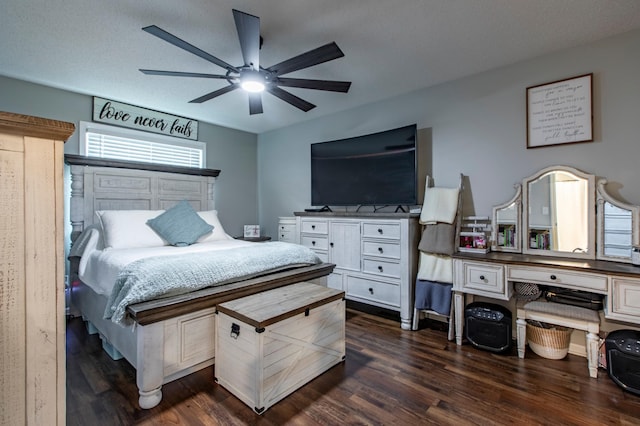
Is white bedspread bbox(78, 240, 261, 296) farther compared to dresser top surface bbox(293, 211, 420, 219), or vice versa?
dresser top surface bbox(293, 211, 420, 219)

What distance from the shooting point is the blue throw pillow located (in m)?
3.08

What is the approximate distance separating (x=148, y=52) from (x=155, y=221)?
61.7 inches

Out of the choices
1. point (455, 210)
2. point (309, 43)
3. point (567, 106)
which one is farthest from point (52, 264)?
point (567, 106)

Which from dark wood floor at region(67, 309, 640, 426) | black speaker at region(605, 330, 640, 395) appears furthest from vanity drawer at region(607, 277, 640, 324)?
dark wood floor at region(67, 309, 640, 426)

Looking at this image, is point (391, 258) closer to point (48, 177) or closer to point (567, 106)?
point (567, 106)

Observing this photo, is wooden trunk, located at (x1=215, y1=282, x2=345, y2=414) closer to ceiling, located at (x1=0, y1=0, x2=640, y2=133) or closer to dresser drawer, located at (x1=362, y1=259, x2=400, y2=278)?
dresser drawer, located at (x1=362, y1=259, x2=400, y2=278)

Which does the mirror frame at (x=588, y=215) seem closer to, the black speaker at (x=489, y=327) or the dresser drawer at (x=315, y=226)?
the black speaker at (x=489, y=327)

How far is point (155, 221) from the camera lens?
123 inches

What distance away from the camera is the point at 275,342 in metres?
1.79

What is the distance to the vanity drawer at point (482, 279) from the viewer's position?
2387 millimetres

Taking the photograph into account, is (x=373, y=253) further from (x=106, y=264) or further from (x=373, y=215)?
(x=106, y=264)

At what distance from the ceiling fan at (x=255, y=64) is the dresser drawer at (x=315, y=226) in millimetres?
1436

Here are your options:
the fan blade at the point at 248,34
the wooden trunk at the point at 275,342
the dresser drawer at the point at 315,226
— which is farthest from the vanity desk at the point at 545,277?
the fan blade at the point at 248,34

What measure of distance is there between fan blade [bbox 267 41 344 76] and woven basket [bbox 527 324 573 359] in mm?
2545
